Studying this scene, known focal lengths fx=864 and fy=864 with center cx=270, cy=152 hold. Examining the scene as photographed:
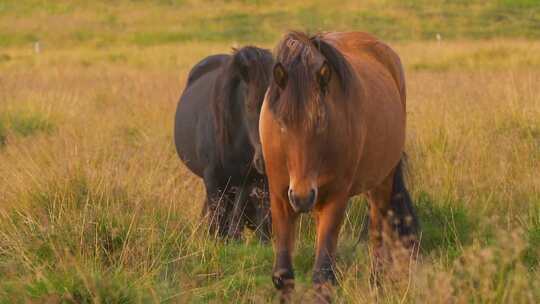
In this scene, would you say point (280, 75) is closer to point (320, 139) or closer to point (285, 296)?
point (320, 139)

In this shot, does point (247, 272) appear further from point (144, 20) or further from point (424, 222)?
point (144, 20)

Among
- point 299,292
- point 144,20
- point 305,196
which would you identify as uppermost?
point 305,196

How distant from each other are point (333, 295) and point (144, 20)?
36319 mm

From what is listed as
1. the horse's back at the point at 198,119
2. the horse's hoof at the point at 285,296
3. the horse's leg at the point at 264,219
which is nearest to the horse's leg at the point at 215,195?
the horse's back at the point at 198,119

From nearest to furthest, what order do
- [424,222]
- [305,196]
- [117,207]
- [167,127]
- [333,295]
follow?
1. [305,196]
2. [333,295]
3. [117,207]
4. [424,222]
5. [167,127]

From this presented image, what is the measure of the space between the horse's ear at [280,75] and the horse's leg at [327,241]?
725mm

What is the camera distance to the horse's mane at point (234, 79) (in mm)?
5617

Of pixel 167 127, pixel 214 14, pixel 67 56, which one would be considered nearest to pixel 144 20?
pixel 214 14

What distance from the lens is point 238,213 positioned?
6.07 m

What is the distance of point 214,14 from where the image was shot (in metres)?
40.0

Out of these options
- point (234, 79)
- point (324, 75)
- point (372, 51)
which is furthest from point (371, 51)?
point (324, 75)

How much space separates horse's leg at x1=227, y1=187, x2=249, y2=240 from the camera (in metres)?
6.01

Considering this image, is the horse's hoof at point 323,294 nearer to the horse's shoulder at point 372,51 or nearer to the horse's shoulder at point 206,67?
the horse's shoulder at point 372,51

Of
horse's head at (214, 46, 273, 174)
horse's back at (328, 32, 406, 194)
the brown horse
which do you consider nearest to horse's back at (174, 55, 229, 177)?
horse's head at (214, 46, 273, 174)
